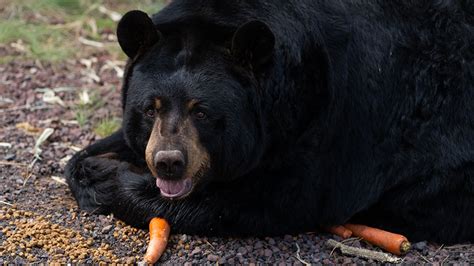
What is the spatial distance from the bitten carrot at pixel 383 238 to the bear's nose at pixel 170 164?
4.11 feet

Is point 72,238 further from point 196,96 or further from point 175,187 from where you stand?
point 196,96

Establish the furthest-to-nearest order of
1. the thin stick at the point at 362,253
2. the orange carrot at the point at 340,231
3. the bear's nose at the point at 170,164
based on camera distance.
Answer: the orange carrot at the point at 340,231
the thin stick at the point at 362,253
the bear's nose at the point at 170,164

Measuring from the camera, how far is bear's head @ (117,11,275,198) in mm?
4434

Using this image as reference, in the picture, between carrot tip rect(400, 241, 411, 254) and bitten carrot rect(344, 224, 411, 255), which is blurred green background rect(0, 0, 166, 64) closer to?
bitten carrot rect(344, 224, 411, 255)

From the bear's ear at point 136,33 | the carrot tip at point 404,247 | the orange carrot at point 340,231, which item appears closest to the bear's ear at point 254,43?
the bear's ear at point 136,33

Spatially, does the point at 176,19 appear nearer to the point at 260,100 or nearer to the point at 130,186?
the point at 260,100

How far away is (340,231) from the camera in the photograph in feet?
16.7

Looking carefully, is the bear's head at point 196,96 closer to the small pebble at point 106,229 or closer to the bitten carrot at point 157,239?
the bitten carrot at point 157,239

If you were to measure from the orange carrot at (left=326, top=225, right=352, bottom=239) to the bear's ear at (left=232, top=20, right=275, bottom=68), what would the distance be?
1138 mm

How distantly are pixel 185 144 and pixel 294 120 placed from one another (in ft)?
2.12

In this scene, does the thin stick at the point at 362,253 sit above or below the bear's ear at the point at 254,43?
below

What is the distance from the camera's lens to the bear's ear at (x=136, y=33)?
14.9 ft

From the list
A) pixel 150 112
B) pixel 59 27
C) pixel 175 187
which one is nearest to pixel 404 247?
pixel 175 187

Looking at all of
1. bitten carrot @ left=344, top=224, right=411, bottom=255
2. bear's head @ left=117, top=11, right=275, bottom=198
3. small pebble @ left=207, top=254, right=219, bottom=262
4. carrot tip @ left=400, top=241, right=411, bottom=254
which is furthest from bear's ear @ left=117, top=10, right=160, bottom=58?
carrot tip @ left=400, top=241, right=411, bottom=254
